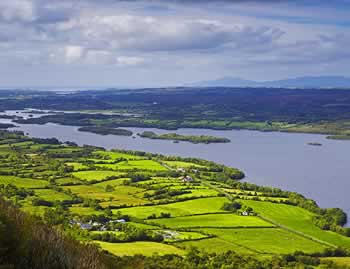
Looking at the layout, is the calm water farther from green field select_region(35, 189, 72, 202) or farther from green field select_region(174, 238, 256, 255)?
green field select_region(35, 189, 72, 202)

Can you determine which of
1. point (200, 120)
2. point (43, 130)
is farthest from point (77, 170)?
point (200, 120)

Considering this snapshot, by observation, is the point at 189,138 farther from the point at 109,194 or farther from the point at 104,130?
the point at 109,194

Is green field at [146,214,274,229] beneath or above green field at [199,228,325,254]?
above

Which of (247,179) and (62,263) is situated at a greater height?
(62,263)

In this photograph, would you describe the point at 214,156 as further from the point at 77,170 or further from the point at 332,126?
the point at 332,126

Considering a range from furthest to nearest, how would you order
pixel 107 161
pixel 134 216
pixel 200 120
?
pixel 200 120
pixel 107 161
pixel 134 216

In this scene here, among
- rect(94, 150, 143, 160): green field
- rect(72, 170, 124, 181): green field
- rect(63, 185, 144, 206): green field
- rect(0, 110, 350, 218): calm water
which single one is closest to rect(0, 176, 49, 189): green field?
rect(63, 185, 144, 206): green field

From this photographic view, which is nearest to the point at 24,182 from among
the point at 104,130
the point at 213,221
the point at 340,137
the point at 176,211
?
the point at 176,211
